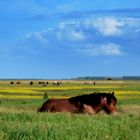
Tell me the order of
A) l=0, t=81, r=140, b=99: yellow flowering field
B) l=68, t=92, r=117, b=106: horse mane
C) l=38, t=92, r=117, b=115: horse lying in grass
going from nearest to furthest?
l=38, t=92, r=117, b=115: horse lying in grass → l=68, t=92, r=117, b=106: horse mane → l=0, t=81, r=140, b=99: yellow flowering field

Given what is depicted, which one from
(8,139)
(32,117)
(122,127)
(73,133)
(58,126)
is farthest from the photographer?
(32,117)

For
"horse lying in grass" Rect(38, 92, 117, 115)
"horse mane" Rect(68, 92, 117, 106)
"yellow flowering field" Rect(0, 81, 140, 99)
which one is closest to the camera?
"horse lying in grass" Rect(38, 92, 117, 115)

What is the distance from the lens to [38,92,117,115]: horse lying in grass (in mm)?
22906

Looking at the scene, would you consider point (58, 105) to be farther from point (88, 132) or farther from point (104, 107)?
point (88, 132)

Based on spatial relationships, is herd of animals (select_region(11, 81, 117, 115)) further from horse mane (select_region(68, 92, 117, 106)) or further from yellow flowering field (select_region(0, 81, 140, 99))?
yellow flowering field (select_region(0, 81, 140, 99))

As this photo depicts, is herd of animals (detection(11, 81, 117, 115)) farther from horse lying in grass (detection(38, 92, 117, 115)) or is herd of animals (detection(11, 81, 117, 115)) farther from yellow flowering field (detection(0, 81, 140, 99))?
yellow flowering field (detection(0, 81, 140, 99))

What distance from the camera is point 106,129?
14008 millimetres

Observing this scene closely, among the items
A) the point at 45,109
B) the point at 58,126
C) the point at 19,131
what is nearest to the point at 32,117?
the point at 58,126

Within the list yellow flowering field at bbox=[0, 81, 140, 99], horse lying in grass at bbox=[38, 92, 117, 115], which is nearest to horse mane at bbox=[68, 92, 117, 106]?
horse lying in grass at bbox=[38, 92, 117, 115]

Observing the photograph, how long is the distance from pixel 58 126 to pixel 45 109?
9159 mm

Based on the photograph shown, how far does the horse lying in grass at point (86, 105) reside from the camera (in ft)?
75.2

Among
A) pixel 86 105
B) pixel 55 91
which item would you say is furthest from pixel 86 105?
pixel 55 91

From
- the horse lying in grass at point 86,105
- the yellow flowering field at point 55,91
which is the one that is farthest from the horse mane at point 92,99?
the yellow flowering field at point 55,91

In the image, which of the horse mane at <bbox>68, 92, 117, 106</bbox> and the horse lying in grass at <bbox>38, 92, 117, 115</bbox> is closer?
the horse lying in grass at <bbox>38, 92, 117, 115</bbox>
